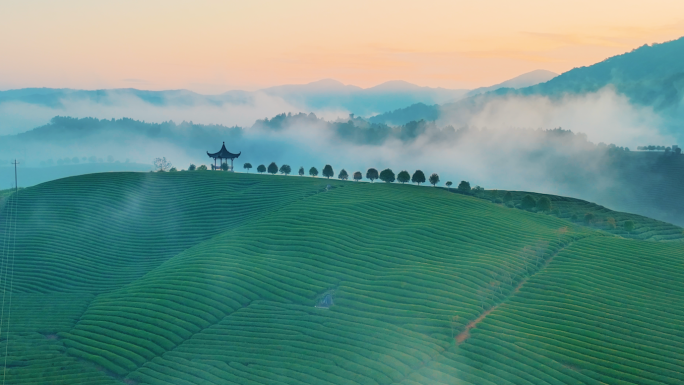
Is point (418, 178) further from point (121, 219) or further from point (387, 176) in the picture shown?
point (121, 219)

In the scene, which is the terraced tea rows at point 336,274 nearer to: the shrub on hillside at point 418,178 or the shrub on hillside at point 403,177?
the shrub on hillside at point 418,178

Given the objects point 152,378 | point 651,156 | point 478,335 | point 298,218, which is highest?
point 651,156

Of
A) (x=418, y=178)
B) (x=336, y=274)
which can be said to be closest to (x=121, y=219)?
(x=336, y=274)

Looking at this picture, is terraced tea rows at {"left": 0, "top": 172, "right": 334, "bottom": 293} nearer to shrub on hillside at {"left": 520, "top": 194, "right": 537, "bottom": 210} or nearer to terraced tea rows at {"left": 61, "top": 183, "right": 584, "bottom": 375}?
terraced tea rows at {"left": 61, "top": 183, "right": 584, "bottom": 375}

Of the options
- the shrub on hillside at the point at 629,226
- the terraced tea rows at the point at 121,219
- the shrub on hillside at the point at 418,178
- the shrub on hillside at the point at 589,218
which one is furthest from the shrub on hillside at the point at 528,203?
the terraced tea rows at the point at 121,219

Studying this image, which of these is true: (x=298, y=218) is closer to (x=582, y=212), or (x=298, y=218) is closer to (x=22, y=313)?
(x=22, y=313)

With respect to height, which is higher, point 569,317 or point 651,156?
point 651,156

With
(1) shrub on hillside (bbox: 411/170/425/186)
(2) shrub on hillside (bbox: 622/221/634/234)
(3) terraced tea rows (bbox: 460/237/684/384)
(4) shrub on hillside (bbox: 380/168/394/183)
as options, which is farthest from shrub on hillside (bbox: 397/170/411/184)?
(3) terraced tea rows (bbox: 460/237/684/384)

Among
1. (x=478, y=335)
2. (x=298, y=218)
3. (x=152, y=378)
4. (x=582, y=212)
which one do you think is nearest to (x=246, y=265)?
(x=298, y=218)
